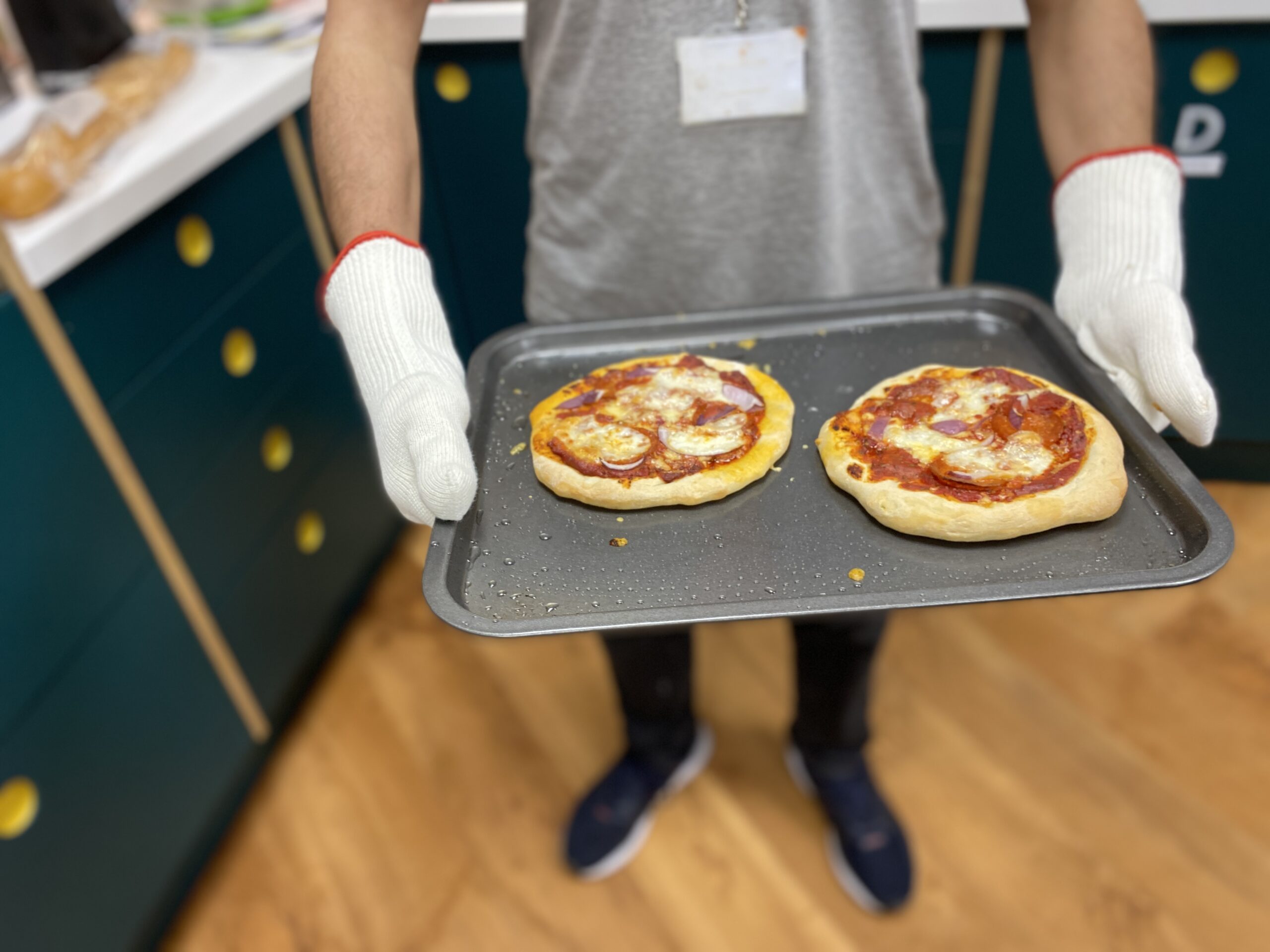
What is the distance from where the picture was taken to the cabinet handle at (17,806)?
1.10m

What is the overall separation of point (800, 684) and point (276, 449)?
101 cm

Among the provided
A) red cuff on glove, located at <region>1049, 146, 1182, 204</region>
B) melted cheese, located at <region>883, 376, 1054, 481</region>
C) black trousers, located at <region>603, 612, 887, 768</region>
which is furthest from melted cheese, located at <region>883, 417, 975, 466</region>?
red cuff on glove, located at <region>1049, 146, 1182, 204</region>

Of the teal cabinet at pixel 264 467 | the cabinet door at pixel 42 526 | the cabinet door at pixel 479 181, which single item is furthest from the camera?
the cabinet door at pixel 479 181

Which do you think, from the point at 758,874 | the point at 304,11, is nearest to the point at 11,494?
the point at 758,874

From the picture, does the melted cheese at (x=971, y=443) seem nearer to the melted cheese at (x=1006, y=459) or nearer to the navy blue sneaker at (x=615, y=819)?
the melted cheese at (x=1006, y=459)

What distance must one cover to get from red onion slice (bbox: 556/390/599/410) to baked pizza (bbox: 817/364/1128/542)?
256 mm

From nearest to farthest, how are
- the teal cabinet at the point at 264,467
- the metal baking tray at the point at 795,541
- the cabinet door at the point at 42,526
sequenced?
the metal baking tray at the point at 795,541, the cabinet door at the point at 42,526, the teal cabinet at the point at 264,467

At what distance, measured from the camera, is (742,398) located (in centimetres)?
101

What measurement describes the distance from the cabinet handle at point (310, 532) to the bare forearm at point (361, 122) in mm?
861

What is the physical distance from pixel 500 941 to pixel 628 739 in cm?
34

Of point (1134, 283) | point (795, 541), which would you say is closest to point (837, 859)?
point (795, 541)

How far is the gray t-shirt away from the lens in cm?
102

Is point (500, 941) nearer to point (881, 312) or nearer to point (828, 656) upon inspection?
point (828, 656)

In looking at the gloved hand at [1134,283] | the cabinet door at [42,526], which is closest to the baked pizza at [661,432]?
the gloved hand at [1134,283]
